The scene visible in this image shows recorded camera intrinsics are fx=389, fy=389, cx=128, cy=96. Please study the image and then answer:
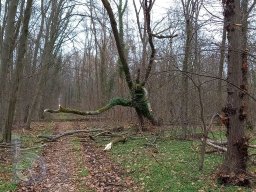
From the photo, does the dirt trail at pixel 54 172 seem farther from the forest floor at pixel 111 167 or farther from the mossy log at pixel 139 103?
the mossy log at pixel 139 103

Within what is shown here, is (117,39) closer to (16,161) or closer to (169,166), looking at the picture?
(16,161)

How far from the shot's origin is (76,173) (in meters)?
11.6

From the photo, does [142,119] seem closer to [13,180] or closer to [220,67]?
[220,67]

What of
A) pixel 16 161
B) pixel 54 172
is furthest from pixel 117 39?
pixel 54 172

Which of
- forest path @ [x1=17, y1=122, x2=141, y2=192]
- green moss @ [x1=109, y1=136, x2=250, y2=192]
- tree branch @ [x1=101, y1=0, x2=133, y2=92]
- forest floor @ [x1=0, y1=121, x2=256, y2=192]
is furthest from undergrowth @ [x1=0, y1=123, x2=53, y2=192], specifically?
tree branch @ [x1=101, y1=0, x2=133, y2=92]

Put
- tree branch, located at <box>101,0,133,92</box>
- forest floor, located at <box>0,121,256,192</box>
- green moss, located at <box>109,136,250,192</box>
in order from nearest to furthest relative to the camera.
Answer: green moss, located at <box>109,136,250,192</box> < forest floor, located at <box>0,121,256,192</box> < tree branch, located at <box>101,0,133,92</box>

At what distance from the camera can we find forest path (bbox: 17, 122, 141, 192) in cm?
990

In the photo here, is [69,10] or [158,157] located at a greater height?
[69,10]

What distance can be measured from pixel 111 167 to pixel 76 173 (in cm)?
126

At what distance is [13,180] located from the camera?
1041 centimetres

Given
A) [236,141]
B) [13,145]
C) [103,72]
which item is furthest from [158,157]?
[103,72]

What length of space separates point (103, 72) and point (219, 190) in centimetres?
2924

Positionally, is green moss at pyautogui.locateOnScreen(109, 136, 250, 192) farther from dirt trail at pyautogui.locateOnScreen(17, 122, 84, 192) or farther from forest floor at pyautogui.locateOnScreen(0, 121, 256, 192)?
dirt trail at pyautogui.locateOnScreen(17, 122, 84, 192)

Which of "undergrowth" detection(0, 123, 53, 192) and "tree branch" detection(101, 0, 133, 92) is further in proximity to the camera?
"tree branch" detection(101, 0, 133, 92)
